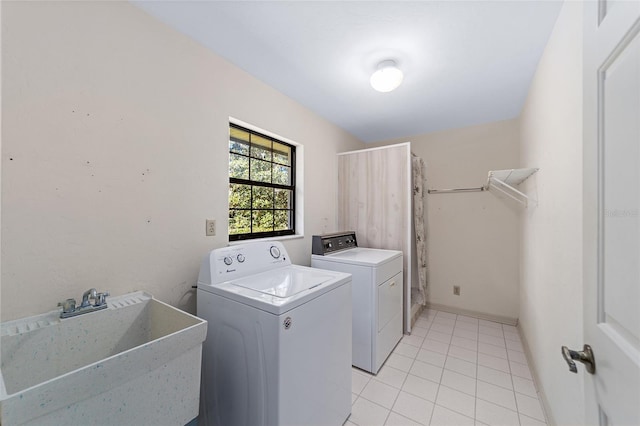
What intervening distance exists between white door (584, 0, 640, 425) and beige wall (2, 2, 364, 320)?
5.86 feet

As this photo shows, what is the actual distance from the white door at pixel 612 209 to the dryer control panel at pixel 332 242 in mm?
1812

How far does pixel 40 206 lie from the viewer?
1.02 metres

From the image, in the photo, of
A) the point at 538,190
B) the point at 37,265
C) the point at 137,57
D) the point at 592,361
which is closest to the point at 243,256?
the point at 37,265

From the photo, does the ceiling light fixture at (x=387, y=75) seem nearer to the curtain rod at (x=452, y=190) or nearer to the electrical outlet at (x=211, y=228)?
the electrical outlet at (x=211, y=228)

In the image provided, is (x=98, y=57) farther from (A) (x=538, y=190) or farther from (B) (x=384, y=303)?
(A) (x=538, y=190)

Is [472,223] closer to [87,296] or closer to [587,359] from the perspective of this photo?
[587,359]

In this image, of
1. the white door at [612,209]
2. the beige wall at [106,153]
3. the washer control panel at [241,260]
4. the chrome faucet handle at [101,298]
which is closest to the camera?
the white door at [612,209]

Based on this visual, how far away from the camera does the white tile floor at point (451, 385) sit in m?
1.57

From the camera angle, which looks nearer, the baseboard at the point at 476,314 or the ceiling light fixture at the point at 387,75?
the ceiling light fixture at the point at 387,75

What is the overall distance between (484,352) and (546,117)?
6.73 feet

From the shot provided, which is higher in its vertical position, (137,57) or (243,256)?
(137,57)

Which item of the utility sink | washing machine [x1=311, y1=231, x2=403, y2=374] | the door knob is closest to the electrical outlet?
the utility sink

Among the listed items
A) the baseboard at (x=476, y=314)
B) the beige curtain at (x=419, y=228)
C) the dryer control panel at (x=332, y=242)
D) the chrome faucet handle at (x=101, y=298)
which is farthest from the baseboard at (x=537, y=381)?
the chrome faucet handle at (x=101, y=298)

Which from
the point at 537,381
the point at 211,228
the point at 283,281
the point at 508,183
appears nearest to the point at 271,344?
the point at 283,281
